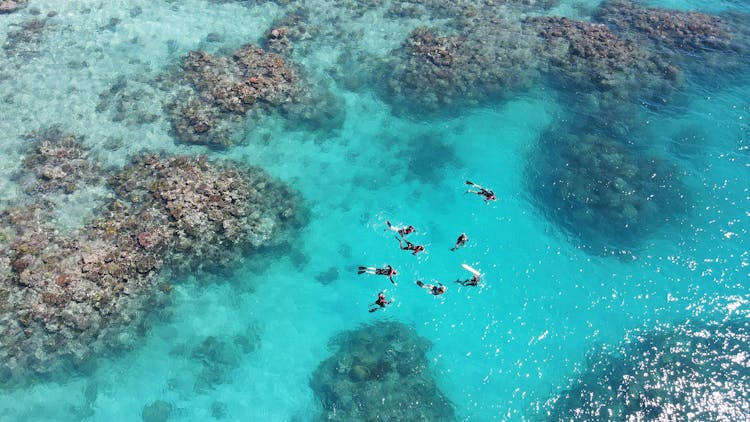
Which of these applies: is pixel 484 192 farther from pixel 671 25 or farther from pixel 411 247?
pixel 671 25

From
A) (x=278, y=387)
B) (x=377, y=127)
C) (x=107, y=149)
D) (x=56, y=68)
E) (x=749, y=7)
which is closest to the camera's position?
(x=278, y=387)

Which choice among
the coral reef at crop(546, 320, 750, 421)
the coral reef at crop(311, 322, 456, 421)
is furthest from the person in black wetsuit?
the coral reef at crop(546, 320, 750, 421)

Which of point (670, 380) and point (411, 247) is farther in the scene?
point (411, 247)

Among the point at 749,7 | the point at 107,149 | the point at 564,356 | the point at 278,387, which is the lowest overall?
the point at 278,387

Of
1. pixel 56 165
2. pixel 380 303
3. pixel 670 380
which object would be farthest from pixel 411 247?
pixel 56 165

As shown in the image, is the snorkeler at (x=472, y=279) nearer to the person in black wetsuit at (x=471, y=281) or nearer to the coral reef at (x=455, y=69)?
the person in black wetsuit at (x=471, y=281)

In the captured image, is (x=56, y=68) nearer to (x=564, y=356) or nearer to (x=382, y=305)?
(x=382, y=305)

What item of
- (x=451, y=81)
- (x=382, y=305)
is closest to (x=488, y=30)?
(x=451, y=81)
